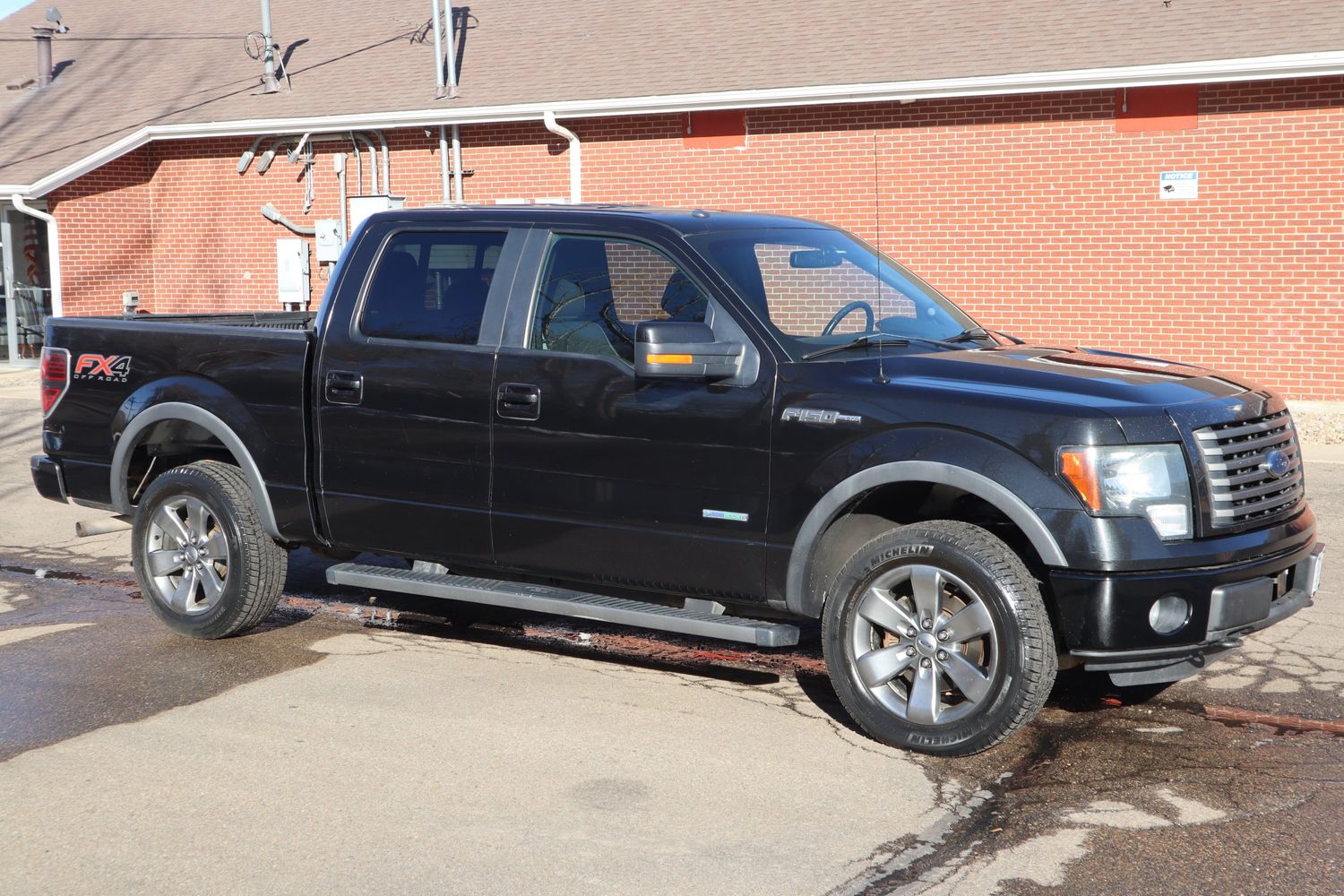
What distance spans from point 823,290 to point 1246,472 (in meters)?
1.78

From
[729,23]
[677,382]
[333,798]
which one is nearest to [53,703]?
[333,798]

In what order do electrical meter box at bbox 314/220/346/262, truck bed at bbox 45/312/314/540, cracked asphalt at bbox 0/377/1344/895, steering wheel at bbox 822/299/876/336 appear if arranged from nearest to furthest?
cracked asphalt at bbox 0/377/1344/895 < steering wheel at bbox 822/299/876/336 < truck bed at bbox 45/312/314/540 < electrical meter box at bbox 314/220/346/262

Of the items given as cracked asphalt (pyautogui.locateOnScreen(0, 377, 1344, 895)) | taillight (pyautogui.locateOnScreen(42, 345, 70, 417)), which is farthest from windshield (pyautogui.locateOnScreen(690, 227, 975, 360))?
taillight (pyautogui.locateOnScreen(42, 345, 70, 417))

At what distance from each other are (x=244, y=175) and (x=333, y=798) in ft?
61.9

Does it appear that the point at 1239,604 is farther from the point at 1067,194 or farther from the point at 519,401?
the point at 1067,194

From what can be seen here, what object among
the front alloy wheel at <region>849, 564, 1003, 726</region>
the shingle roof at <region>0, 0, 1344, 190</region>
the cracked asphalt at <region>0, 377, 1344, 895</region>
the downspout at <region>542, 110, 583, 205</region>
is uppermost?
the shingle roof at <region>0, 0, 1344, 190</region>

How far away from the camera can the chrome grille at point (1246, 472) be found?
483 cm

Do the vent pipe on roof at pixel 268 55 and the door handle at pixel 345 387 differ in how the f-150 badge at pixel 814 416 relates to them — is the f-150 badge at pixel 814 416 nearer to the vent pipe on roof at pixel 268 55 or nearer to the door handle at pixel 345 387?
the door handle at pixel 345 387

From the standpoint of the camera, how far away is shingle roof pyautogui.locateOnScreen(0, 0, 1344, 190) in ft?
52.1

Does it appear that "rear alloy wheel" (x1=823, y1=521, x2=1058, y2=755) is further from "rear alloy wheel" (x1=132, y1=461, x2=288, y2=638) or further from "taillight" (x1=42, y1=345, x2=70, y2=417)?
"taillight" (x1=42, y1=345, x2=70, y2=417)

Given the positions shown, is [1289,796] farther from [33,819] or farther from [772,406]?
[33,819]

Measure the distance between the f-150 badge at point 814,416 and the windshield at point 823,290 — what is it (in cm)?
23

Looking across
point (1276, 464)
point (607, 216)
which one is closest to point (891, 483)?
point (1276, 464)

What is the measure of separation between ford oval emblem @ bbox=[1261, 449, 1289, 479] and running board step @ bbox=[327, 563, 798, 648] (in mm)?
1766
